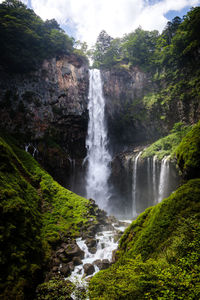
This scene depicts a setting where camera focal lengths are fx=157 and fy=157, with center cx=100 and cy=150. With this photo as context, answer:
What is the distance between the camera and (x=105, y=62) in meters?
30.0

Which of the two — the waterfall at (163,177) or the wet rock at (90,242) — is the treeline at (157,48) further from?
the wet rock at (90,242)

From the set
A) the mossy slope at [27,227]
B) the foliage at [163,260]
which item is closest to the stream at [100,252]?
the mossy slope at [27,227]

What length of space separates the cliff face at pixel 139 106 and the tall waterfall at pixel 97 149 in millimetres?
1412

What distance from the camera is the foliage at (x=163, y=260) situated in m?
2.72

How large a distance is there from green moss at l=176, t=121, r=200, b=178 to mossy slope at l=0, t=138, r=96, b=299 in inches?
297

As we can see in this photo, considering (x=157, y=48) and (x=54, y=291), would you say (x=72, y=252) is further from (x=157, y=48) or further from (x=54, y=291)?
(x=157, y=48)

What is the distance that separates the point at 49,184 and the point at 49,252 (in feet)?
23.1

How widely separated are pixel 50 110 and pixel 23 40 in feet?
31.1

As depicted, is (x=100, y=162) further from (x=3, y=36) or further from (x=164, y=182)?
(x=3, y=36)

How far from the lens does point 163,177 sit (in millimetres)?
16516

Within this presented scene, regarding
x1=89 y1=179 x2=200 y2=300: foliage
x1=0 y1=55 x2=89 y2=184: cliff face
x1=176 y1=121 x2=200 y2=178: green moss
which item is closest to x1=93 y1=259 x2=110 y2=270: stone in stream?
x1=89 y1=179 x2=200 y2=300: foliage

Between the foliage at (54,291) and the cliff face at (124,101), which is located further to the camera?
the cliff face at (124,101)

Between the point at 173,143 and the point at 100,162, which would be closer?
the point at 173,143

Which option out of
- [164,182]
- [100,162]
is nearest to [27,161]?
[100,162]
